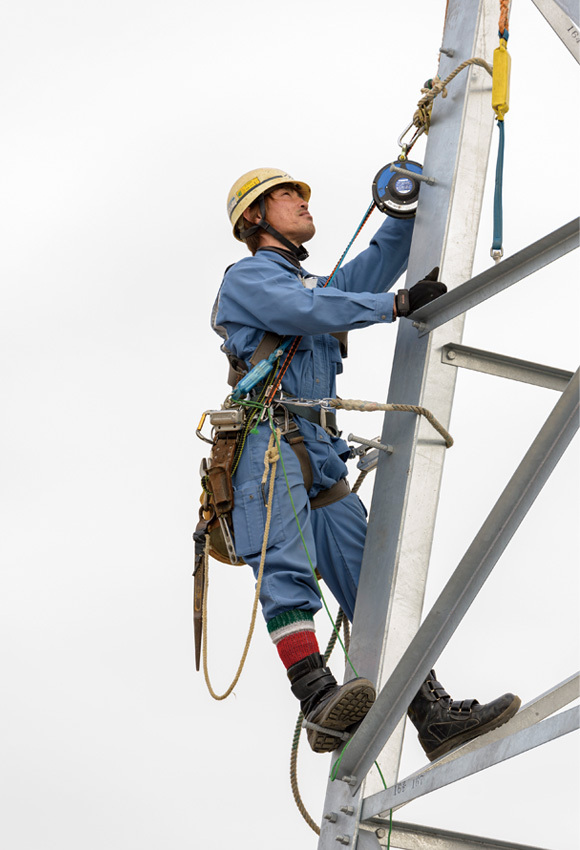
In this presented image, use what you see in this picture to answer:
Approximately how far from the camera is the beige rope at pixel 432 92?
4891 millimetres

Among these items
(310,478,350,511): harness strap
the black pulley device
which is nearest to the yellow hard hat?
the black pulley device

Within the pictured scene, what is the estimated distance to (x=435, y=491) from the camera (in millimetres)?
4656

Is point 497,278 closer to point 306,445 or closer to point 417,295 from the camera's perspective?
point 417,295

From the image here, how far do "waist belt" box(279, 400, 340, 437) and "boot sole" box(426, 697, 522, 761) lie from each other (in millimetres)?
1291

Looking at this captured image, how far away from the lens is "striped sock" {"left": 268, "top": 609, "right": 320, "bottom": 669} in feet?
15.0

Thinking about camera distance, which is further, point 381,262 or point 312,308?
point 381,262

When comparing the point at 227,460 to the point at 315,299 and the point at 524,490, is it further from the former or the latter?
the point at 524,490

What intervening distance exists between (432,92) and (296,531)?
70.7 inches

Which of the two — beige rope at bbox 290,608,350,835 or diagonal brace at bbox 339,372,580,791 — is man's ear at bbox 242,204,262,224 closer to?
beige rope at bbox 290,608,350,835

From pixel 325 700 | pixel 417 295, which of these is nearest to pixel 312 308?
pixel 417 295

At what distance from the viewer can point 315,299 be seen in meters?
4.70

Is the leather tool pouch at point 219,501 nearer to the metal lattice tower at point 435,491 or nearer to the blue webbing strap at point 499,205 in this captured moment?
the metal lattice tower at point 435,491

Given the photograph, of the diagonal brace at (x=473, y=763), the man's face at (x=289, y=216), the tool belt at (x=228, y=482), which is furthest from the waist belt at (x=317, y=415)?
the diagonal brace at (x=473, y=763)

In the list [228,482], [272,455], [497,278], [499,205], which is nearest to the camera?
[497,278]
